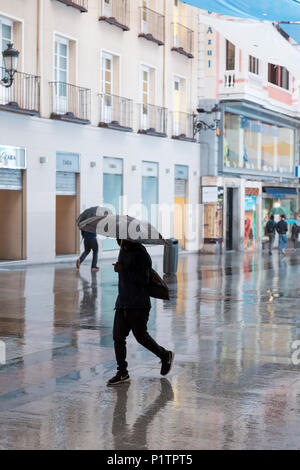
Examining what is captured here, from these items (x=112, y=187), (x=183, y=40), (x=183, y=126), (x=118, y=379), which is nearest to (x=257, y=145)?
(x=183, y=126)

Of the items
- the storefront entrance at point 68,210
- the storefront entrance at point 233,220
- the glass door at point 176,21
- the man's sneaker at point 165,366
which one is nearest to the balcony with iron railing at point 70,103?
the storefront entrance at point 68,210

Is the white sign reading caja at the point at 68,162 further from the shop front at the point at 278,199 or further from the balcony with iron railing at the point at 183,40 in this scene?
the shop front at the point at 278,199

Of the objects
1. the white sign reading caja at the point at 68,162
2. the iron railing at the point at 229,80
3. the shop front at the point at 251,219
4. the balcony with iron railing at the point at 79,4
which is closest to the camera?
the balcony with iron railing at the point at 79,4

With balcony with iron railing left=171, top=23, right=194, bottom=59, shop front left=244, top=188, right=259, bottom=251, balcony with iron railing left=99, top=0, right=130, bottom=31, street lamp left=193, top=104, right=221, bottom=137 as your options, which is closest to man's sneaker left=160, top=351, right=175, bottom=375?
balcony with iron railing left=99, top=0, right=130, bottom=31

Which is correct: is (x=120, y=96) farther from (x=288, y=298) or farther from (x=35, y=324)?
(x=35, y=324)

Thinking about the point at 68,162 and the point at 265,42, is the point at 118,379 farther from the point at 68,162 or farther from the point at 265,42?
the point at 68,162

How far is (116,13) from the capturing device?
27.2m

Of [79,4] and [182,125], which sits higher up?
[79,4]

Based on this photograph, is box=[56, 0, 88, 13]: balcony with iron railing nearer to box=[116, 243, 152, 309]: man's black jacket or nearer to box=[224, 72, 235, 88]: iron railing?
box=[224, 72, 235, 88]: iron railing

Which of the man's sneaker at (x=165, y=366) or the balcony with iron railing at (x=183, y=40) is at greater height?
the balcony with iron railing at (x=183, y=40)

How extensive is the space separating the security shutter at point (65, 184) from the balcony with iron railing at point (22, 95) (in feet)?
8.42

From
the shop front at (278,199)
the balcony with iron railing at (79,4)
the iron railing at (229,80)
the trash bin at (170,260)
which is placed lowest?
the trash bin at (170,260)

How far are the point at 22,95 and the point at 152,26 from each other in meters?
8.66

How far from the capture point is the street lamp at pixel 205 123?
33.2m
